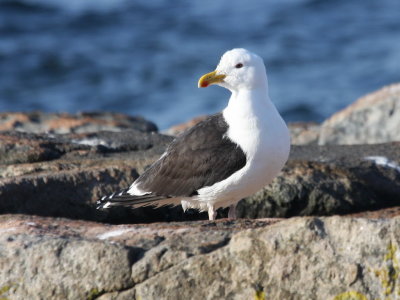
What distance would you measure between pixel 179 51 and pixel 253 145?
1741 centimetres

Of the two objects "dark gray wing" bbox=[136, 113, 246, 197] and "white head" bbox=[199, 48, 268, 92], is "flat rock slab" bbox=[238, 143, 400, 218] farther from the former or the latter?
"white head" bbox=[199, 48, 268, 92]

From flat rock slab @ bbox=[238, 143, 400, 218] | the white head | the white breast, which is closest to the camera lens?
the white breast

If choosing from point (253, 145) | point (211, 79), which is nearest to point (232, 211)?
point (253, 145)

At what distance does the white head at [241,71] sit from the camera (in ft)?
22.1

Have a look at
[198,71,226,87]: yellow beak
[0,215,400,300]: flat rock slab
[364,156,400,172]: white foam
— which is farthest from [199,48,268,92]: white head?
[0,215,400,300]: flat rock slab

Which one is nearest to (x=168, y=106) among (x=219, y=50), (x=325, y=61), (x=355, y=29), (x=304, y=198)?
(x=219, y=50)

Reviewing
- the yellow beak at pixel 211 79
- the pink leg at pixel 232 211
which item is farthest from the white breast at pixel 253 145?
the yellow beak at pixel 211 79

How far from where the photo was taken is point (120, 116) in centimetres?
1159

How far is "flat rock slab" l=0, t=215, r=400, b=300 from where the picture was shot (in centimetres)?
445

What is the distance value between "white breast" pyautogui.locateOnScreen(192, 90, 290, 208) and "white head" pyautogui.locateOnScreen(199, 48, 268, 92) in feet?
0.30

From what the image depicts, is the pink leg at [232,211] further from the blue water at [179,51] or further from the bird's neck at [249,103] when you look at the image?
the blue water at [179,51]

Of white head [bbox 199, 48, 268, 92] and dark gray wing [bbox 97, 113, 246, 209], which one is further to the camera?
white head [bbox 199, 48, 268, 92]

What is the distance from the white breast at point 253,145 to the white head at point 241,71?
9 cm

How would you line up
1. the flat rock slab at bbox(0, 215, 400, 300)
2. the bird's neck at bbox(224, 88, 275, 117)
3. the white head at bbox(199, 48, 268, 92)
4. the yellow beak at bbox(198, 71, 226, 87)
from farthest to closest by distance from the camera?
1. the yellow beak at bbox(198, 71, 226, 87)
2. the white head at bbox(199, 48, 268, 92)
3. the bird's neck at bbox(224, 88, 275, 117)
4. the flat rock slab at bbox(0, 215, 400, 300)
